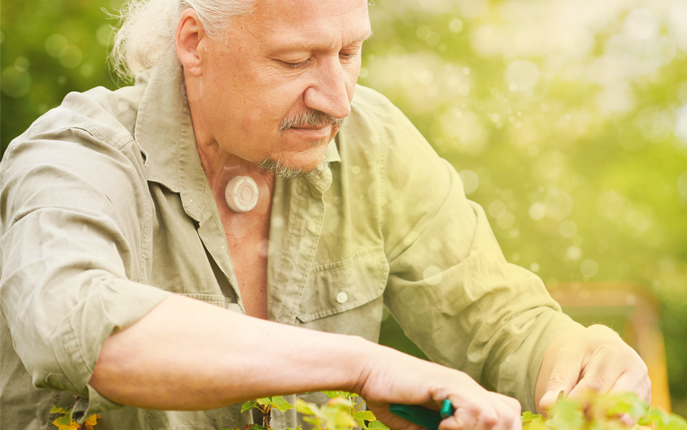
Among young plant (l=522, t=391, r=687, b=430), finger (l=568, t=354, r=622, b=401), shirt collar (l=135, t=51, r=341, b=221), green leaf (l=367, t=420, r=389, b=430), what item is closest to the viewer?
young plant (l=522, t=391, r=687, b=430)

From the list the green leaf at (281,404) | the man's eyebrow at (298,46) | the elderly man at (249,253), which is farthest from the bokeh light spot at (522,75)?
the green leaf at (281,404)

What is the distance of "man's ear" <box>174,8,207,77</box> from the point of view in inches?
60.0

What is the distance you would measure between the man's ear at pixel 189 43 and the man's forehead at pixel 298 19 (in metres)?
0.20

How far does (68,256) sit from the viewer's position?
1.00 m

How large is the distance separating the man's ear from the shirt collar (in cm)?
12

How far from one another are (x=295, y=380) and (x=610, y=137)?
456cm

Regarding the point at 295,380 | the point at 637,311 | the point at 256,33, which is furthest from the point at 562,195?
the point at 295,380

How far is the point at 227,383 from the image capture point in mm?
949

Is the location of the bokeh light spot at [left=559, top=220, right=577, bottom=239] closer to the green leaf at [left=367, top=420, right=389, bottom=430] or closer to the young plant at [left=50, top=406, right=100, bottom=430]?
the green leaf at [left=367, top=420, right=389, bottom=430]

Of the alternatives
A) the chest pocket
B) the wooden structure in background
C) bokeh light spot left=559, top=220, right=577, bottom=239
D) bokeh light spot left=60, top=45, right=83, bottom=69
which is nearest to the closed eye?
the chest pocket

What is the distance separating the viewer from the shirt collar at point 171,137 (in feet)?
5.11

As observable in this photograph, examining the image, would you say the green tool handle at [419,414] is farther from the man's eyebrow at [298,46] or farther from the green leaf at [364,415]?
the man's eyebrow at [298,46]

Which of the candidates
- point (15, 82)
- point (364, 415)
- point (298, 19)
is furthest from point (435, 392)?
point (15, 82)

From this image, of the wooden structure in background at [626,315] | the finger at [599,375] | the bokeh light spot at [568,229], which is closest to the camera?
the finger at [599,375]
